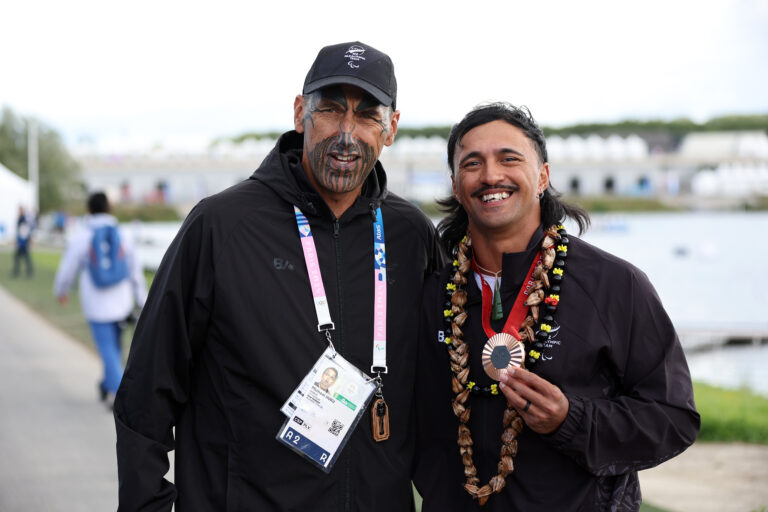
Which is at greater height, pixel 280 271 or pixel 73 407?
pixel 280 271

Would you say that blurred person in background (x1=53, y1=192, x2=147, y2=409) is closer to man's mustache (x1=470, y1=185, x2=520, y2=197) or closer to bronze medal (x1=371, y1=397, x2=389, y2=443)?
bronze medal (x1=371, y1=397, x2=389, y2=443)

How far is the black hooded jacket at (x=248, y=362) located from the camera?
264 cm

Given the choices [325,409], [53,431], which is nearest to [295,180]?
[325,409]

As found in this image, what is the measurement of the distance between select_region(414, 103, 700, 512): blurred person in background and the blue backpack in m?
5.50

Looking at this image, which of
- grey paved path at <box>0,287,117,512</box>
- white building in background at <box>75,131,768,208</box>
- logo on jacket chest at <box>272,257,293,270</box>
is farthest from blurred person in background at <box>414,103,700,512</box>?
white building in background at <box>75,131,768,208</box>

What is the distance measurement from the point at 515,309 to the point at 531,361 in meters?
0.19

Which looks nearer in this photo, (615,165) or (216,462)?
(216,462)

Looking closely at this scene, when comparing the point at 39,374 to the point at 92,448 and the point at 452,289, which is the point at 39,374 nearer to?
the point at 92,448

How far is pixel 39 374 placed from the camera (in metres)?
9.31

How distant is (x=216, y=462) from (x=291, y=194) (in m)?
0.93

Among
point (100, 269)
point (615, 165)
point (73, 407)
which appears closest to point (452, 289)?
point (100, 269)

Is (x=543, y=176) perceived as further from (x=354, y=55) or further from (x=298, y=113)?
(x=298, y=113)

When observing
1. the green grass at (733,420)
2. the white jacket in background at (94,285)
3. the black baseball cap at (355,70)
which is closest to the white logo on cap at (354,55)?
the black baseball cap at (355,70)

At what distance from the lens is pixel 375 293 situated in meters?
2.80
